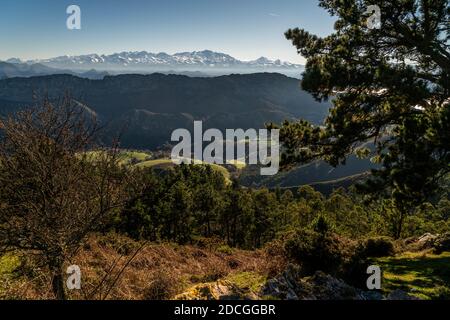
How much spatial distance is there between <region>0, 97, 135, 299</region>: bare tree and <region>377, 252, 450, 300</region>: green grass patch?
32.2ft

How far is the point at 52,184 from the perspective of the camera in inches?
455

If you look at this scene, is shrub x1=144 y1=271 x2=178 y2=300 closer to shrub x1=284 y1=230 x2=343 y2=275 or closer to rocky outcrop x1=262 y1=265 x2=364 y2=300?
rocky outcrop x1=262 y1=265 x2=364 y2=300

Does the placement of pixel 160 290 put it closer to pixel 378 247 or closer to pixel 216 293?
pixel 216 293

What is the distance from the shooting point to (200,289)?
397 inches

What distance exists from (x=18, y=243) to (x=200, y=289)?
5.97 m

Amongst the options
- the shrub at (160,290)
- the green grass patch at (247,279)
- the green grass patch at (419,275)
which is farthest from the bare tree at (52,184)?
the green grass patch at (419,275)

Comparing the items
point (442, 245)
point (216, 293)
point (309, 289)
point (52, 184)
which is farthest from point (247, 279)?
point (442, 245)

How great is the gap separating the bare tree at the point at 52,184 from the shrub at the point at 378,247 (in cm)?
1318

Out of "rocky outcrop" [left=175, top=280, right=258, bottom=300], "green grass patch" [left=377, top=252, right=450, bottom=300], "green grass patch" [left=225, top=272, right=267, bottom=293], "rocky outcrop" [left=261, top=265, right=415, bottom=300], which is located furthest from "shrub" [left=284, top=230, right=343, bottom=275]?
"rocky outcrop" [left=175, top=280, right=258, bottom=300]
